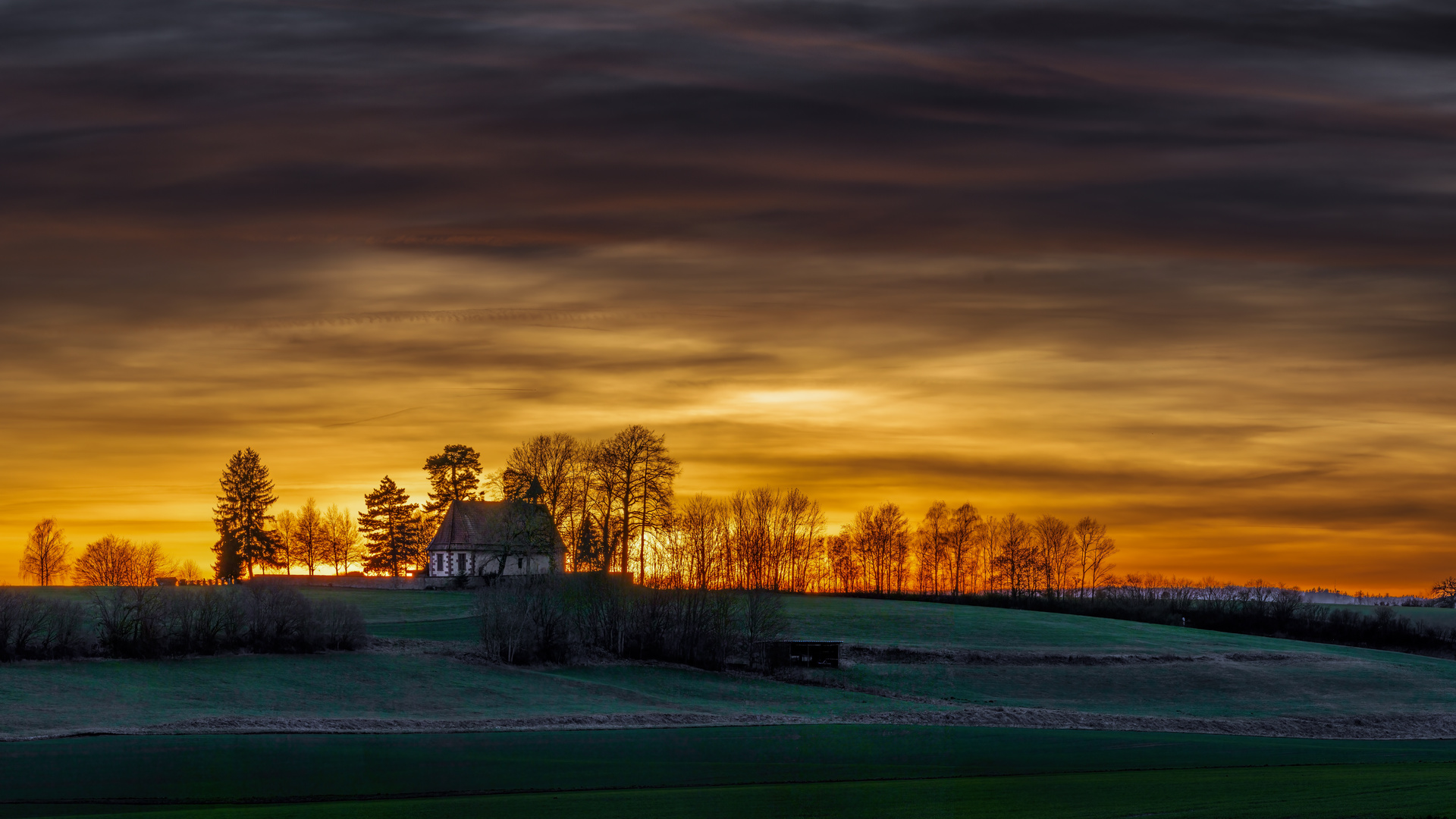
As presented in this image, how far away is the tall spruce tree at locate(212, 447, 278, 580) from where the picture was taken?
409ft

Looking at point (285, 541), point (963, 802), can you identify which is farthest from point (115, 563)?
point (963, 802)

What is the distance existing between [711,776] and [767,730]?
51.7ft

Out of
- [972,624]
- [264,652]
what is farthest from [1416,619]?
[264,652]

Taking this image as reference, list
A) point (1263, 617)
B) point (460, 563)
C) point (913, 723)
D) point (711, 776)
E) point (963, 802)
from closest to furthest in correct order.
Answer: point (963, 802), point (711, 776), point (913, 723), point (1263, 617), point (460, 563)

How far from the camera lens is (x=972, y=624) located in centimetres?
8975

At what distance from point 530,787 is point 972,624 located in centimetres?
5812

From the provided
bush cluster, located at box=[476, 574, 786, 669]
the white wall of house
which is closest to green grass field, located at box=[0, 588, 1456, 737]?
bush cluster, located at box=[476, 574, 786, 669]

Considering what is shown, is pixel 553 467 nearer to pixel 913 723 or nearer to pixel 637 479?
pixel 637 479

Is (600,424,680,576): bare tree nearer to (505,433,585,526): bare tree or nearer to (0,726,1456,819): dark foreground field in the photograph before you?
(505,433,585,526): bare tree

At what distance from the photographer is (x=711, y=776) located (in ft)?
131

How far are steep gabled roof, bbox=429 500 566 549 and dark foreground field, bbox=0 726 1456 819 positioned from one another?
48.9 meters

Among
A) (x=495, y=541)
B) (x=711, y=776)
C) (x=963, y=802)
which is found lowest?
(x=711, y=776)

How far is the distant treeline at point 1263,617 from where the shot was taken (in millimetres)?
104500

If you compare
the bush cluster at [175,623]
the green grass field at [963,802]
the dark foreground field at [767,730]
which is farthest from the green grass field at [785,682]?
the green grass field at [963,802]
